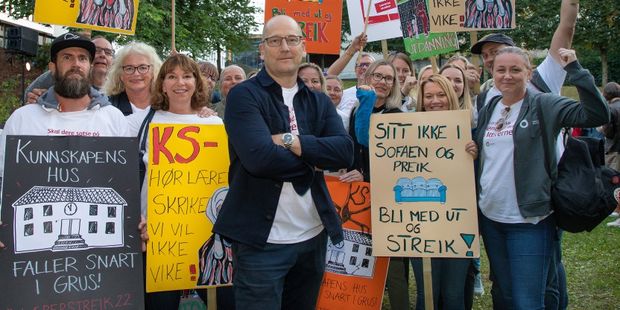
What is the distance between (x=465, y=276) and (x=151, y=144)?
7.74 feet

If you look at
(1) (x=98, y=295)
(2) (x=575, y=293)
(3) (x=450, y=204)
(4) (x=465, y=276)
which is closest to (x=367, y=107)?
(3) (x=450, y=204)

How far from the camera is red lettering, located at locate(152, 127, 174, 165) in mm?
4039

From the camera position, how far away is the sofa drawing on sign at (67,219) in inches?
141

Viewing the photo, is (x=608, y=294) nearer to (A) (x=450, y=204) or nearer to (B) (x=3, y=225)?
(A) (x=450, y=204)

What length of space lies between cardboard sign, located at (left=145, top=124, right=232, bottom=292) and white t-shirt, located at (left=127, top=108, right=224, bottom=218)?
78mm

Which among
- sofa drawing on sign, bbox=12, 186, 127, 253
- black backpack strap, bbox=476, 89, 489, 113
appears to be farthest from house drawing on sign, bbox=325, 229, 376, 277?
sofa drawing on sign, bbox=12, 186, 127, 253

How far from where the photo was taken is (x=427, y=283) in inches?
174

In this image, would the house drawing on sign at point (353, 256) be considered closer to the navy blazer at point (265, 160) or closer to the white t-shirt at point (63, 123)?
the navy blazer at point (265, 160)

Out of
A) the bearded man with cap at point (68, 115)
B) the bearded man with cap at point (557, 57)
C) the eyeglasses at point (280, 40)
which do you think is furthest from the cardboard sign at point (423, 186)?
the bearded man with cap at point (68, 115)

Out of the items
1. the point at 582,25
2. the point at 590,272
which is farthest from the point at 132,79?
the point at 582,25

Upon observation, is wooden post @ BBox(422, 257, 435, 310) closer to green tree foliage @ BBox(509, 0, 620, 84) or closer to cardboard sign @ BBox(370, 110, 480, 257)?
cardboard sign @ BBox(370, 110, 480, 257)

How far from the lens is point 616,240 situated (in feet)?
28.6

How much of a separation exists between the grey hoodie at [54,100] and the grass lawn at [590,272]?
10.7ft

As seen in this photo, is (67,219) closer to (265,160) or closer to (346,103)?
(265,160)
